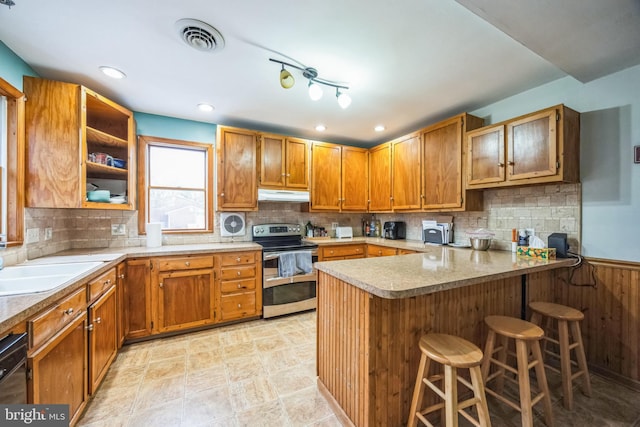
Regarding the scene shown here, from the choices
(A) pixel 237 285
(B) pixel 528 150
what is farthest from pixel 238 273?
(B) pixel 528 150

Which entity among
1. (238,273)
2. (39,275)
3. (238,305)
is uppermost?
(39,275)

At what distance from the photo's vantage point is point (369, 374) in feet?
4.29

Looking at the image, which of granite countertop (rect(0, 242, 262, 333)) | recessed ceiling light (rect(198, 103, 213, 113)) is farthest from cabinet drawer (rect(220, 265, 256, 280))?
recessed ceiling light (rect(198, 103, 213, 113))

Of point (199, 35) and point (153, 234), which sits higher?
point (199, 35)

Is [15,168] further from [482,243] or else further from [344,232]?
[482,243]

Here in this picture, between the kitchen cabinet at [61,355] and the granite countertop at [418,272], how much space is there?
1419 mm

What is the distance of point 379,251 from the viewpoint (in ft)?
11.5

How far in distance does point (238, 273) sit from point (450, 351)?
2.33 metres

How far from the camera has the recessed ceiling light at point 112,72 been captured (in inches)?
81.3

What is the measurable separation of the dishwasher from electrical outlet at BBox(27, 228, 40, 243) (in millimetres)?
1507

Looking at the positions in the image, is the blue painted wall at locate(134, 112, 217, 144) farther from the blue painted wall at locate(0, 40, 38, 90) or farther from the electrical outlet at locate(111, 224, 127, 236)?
the electrical outlet at locate(111, 224, 127, 236)

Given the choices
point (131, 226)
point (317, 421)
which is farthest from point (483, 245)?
point (131, 226)

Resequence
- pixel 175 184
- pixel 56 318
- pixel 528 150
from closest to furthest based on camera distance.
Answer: pixel 56 318
pixel 528 150
pixel 175 184

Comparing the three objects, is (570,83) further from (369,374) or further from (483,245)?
(369,374)
